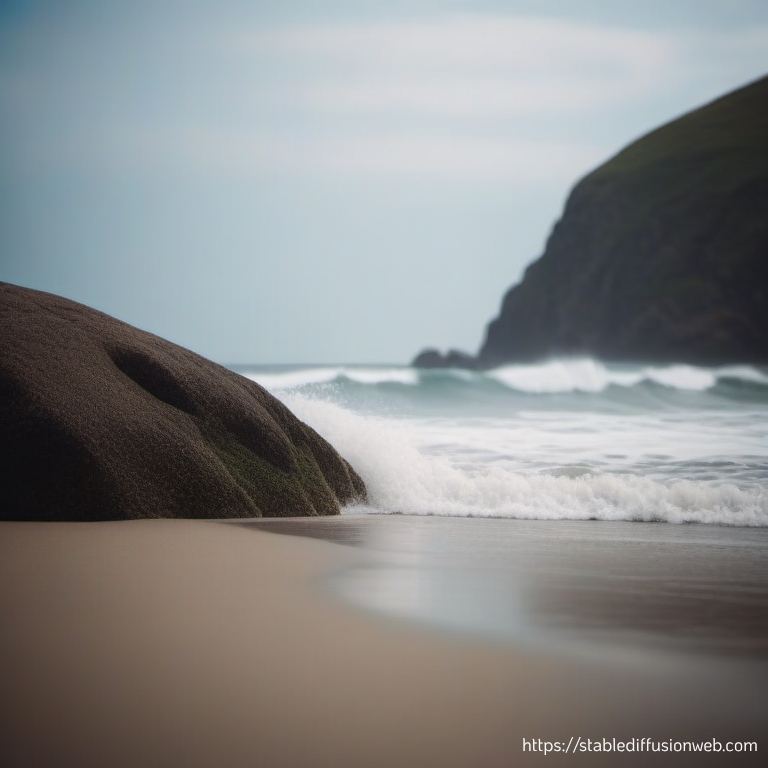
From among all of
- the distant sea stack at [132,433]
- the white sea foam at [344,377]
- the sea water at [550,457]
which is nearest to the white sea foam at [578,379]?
the white sea foam at [344,377]

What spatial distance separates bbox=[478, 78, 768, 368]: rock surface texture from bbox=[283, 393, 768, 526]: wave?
57.9 meters

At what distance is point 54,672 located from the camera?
3.10 m

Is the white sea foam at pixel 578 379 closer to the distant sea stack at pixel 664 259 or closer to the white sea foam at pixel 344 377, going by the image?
the white sea foam at pixel 344 377

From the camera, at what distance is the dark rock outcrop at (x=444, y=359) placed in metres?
88.5

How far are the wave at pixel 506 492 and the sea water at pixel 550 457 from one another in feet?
0.04

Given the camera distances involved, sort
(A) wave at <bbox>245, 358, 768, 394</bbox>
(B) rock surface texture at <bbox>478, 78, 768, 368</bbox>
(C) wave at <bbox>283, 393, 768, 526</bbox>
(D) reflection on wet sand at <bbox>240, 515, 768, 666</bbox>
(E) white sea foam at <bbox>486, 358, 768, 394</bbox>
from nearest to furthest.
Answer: (D) reflection on wet sand at <bbox>240, 515, 768, 666</bbox> → (C) wave at <bbox>283, 393, 768, 526</bbox> → (A) wave at <bbox>245, 358, 768, 394</bbox> → (E) white sea foam at <bbox>486, 358, 768, 394</bbox> → (B) rock surface texture at <bbox>478, 78, 768, 368</bbox>

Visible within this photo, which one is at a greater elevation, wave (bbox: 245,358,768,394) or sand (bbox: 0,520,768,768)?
wave (bbox: 245,358,768,394)

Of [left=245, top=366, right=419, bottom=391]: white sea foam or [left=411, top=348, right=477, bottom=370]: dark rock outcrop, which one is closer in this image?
[left=245, top=366, right=419, bottom=391]: white sea foam

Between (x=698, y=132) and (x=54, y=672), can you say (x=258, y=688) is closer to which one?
(x=54, y=672)

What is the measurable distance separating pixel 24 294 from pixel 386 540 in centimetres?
487

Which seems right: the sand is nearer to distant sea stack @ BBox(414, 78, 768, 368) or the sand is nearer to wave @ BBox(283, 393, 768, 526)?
wave @ BBox(283, 393, 768, 526)

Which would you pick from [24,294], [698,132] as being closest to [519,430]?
[24,294]

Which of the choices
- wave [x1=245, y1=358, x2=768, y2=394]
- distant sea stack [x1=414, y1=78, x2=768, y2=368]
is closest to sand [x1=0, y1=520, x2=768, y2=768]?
wave [x1=245, y1=358, x2=768, y2=394]

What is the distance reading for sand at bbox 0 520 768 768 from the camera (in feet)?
8.44
